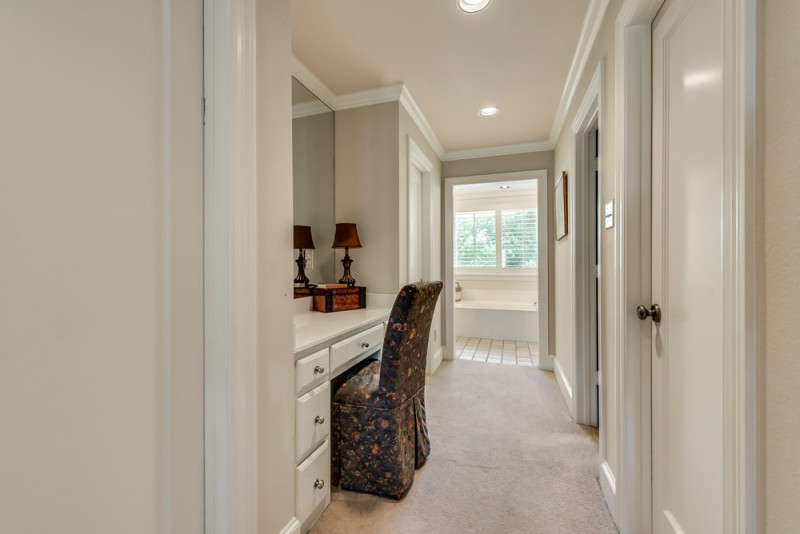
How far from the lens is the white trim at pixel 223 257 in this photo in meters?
0.89

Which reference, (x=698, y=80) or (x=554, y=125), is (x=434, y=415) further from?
(x=554, y=125)

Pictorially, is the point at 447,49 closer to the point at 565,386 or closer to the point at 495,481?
the point at 495,481

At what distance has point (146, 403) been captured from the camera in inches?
29.4

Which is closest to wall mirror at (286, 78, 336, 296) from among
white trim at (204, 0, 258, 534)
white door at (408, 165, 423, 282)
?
white door at (408, 165, 423, 282)

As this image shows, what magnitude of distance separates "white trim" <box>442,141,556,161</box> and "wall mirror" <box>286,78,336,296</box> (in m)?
1.68

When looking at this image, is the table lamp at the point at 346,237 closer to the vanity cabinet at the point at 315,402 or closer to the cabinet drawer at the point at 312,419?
the vanity cabinet at the point at 315,402

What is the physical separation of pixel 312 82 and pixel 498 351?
3.65 m

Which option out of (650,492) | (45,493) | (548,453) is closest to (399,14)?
(45,493)

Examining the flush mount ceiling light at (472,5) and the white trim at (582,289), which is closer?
the flush mount ceiling light at (472,5)

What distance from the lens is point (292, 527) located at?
46.1 inches

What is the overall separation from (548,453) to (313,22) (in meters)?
2.79

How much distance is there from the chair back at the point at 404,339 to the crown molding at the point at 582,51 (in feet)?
5.10

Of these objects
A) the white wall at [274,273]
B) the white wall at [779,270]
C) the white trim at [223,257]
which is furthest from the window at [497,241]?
the white trim at [223,257]

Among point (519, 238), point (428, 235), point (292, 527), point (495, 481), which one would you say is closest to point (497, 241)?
point (519, 238)
